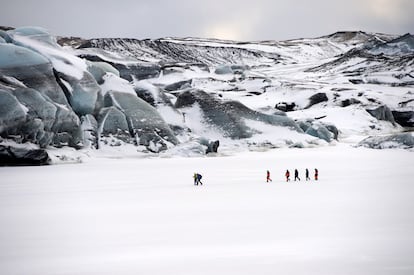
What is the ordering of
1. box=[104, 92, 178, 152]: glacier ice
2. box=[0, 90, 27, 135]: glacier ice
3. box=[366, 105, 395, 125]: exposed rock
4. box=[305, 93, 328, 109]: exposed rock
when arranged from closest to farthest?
1. box=[0, 90, 27, 135]: glacier ice
2. box=[104, 92, 178, 152]: glacier ice
3. box=[366, 105, 395, 125]: exposed rock
4. box=[305, 93, 328, 109]: exposed rock

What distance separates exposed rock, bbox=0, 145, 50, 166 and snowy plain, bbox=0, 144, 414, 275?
9607 mm

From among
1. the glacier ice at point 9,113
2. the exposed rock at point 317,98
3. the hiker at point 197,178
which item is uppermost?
the exposed rock at point 317,98

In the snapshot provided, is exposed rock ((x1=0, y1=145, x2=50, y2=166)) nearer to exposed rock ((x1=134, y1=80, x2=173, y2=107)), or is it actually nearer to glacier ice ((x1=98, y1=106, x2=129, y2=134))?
glacier ice ((x1=98, y1=106, x2=129, y2=134))

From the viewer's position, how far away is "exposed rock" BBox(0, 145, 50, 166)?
92.3 feet

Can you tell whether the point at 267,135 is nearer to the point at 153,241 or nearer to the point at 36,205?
the point at 36,205

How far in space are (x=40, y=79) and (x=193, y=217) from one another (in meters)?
27.5

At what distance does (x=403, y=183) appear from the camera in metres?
17.9

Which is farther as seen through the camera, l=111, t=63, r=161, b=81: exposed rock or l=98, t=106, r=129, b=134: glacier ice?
l=111, t=63, r=161, b=81: exposed rock

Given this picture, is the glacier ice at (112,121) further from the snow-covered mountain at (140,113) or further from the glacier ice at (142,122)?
the glacier ice at (142,122)

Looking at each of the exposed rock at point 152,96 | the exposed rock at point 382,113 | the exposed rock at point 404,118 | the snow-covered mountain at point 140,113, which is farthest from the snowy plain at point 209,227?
the exposed rock at point 404,118

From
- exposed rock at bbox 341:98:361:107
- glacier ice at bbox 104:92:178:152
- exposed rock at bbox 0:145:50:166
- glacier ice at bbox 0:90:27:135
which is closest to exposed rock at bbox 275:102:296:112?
exposed rock at bbox 341:98:361:107

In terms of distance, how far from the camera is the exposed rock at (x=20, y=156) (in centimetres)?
2814

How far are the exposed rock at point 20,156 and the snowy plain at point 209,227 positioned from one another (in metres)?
9.61

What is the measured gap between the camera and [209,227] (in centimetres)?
1053
